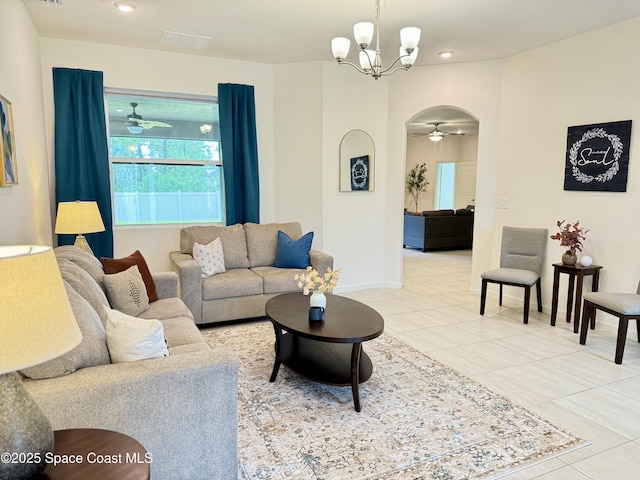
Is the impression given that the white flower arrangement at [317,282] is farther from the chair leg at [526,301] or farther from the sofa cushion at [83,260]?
the chair leg at [526,301]

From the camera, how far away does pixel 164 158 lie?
488cm

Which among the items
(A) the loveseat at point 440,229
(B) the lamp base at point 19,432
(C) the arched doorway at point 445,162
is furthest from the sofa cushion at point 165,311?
(C) the arched doorway at point 445,162

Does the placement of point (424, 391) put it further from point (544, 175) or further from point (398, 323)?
point (544, 175)

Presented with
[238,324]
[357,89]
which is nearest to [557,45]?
[357,89]

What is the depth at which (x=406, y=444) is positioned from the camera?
226 cm

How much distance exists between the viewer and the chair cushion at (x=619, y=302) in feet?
10.5

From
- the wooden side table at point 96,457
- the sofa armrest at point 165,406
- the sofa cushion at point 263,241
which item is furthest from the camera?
the sofa cushion at point 263,241

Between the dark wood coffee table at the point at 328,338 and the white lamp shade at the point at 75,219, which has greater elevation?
the white lamp shade at the point at 75,219

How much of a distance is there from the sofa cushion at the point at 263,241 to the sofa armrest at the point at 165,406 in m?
2.80

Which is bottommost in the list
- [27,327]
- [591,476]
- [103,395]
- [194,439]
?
[591,476]

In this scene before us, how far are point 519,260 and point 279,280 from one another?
2.66m

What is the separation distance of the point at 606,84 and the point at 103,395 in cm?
473

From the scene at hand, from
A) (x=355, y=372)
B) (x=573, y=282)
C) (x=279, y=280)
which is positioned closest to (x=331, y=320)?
(x=355, y=372)

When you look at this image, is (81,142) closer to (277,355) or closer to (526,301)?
(277,355)
